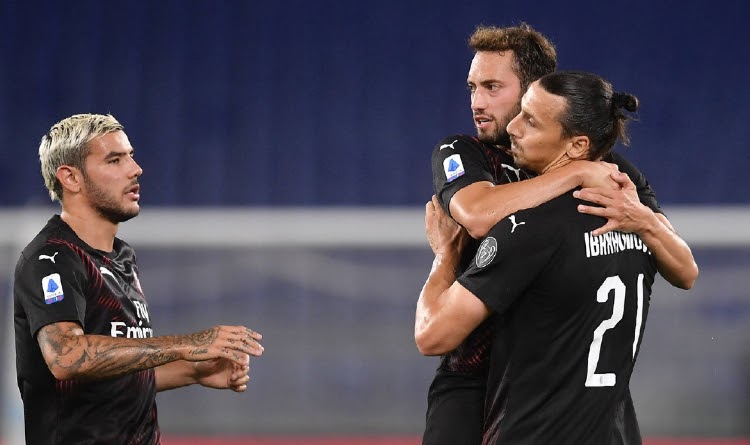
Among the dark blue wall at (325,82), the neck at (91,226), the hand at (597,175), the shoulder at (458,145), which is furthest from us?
the dark blue wall at (325,82)

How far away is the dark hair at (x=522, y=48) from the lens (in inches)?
136

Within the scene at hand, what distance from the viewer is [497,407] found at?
2.90 metres

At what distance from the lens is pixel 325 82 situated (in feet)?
29.5

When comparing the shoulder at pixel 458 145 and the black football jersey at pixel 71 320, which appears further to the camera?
the black football jersey at pixel 71 320

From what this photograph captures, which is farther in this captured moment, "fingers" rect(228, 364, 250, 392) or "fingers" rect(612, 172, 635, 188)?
"fingers" rect(228, 364, 250, 392)

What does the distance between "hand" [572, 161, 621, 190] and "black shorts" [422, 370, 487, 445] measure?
2.51 feet

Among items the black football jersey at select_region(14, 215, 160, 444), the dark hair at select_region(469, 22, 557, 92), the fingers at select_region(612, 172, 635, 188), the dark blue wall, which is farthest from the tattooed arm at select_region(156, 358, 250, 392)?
the dark blue wall

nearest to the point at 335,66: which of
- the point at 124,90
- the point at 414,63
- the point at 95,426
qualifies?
→ the point at 414,63

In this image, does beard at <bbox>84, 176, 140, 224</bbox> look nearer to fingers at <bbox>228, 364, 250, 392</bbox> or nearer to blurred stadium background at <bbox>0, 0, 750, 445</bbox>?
fingers at <bbox>228, 364, 250, 392</bbox>

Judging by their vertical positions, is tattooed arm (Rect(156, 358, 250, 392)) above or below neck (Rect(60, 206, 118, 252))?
below

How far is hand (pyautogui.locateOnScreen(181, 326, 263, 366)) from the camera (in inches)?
127

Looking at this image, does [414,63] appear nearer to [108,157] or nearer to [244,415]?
[244,415]

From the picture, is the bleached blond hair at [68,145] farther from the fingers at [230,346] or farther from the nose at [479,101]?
the nose at [479,101]

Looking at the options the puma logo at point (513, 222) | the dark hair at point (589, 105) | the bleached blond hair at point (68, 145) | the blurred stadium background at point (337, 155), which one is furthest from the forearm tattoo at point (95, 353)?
the blurred stadium background at point (337, 155)
